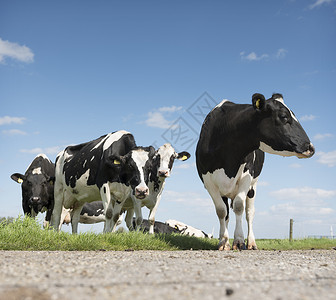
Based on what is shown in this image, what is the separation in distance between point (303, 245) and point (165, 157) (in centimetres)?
567

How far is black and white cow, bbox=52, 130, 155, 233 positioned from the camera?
930 centimetres

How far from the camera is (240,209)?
7719 mm

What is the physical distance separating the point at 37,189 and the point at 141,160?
5107mm

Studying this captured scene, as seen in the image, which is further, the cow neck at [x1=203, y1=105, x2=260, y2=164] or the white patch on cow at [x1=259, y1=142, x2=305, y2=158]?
the cow neck at [x1=203, y1=105, x2=260, y2=164]

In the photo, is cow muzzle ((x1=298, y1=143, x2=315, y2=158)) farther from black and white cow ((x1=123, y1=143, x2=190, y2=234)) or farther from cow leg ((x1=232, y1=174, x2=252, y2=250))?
black and white cow ((x1=123, y1=143, x2=190, y2=234))

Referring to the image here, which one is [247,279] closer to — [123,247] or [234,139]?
[123,247]

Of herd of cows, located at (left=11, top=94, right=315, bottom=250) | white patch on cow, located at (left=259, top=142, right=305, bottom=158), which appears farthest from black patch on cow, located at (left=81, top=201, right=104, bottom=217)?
white patch on cow, located at (left=259, top=142, right=305, bottom=158)

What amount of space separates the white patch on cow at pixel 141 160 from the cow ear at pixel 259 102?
3065 mm

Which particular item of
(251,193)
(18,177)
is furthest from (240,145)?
(18,177)

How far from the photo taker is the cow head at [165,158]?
10.8 meters

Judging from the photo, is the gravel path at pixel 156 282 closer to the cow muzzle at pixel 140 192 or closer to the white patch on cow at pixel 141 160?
the cow muzzle at pixel 140 192

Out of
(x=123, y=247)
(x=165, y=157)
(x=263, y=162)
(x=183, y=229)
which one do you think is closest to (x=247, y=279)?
(x=123, y=247)

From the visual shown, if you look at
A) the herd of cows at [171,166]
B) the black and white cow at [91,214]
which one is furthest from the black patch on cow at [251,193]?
the black and white cow at [91,214]

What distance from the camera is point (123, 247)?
24.1 ft
